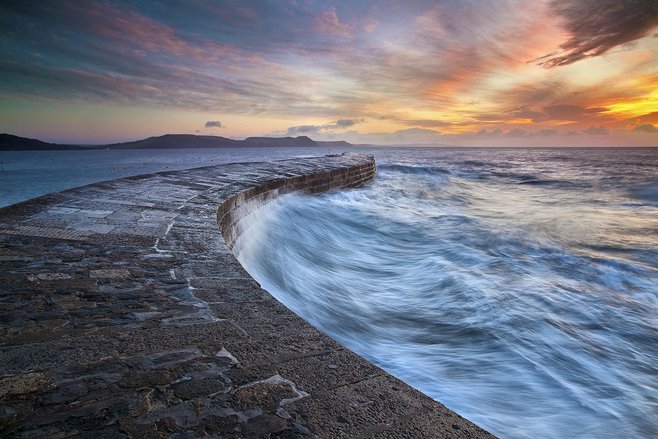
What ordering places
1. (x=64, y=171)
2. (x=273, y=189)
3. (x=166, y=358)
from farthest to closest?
(x=64, y=171) < (x=273, y=189) < (x=166, y=358)

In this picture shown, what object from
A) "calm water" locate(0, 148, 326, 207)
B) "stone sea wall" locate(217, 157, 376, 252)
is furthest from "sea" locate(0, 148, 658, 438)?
"calm water" locate(0, 148, 326, 207)

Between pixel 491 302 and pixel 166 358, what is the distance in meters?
4.37

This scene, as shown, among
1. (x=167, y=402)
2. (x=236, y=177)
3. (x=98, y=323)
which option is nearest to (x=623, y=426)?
(x=167, y=402)

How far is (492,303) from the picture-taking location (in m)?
5.02

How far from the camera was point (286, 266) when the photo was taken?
608 cm

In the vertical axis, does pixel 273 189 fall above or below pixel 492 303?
above

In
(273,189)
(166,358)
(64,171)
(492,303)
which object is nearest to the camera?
(166,358)

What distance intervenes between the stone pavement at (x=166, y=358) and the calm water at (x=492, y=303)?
1.52m

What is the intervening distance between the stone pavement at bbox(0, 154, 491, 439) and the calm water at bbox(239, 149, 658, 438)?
1.52 m

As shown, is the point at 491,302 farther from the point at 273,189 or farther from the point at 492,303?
the point at 273,189

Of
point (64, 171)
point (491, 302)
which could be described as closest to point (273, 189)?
point (491, 302)

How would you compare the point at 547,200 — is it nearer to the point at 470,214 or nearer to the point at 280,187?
the point at 470,214

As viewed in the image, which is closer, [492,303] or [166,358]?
[166,358]

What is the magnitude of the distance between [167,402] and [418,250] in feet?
24.2
